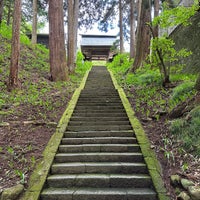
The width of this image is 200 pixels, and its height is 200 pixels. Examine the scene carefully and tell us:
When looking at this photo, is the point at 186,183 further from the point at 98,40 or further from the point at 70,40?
the point at 98,40

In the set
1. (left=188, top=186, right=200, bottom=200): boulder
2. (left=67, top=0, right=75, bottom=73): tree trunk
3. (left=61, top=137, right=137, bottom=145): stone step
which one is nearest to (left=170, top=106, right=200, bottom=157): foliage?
(left=188, top=186, right=200, bottom=200): boulder

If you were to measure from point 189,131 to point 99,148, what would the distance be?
1.83 m

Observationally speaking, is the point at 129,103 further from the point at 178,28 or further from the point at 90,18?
the point at 90,18

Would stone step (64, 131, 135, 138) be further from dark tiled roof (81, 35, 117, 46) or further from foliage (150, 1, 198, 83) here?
dark tiled roof (81, 35, 117, 46)

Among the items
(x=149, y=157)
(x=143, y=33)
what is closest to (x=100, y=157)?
(x=149, y=157)

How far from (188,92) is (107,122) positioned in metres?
2.23

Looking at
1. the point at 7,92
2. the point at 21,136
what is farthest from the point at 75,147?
the point at 7,92

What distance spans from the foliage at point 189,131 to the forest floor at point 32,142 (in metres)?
0.19

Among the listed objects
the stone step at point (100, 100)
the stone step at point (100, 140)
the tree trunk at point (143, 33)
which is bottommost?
the stone step at point (100, 140)

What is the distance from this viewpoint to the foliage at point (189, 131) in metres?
4.17

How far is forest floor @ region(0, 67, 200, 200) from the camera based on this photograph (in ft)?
12.6

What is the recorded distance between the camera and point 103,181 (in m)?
3.98

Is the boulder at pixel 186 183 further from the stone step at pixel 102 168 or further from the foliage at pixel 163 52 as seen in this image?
the foliage at pixel 163 52

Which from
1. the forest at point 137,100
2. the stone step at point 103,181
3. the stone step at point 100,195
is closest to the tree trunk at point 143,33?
the forest at point 137,100
